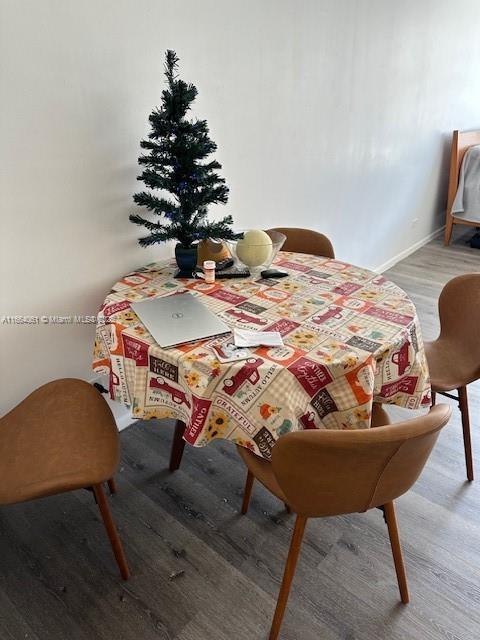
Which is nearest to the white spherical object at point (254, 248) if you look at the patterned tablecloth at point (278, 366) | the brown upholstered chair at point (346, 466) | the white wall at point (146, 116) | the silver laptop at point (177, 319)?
the patterned tablecloth at point (278, 366)

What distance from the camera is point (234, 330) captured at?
129cm

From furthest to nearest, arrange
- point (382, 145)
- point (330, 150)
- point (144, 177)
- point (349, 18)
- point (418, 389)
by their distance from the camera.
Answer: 1. point (382, 145)
2. point (330, 150)
3. point (349, 18)
4. point (144, 177)
5. point (418, 389)

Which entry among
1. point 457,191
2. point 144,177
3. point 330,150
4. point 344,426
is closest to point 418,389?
point 344,426

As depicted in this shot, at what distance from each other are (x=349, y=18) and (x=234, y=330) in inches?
84.1

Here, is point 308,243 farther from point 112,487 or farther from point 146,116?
point 112,487

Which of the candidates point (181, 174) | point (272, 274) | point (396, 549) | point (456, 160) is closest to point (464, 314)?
point (272, 274)

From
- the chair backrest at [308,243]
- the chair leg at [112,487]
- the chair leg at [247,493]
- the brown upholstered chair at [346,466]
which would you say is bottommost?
the chair leg at [112,487]

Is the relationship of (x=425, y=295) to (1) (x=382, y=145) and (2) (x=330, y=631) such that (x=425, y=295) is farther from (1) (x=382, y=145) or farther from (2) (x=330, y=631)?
(2) (x=330, y=631)

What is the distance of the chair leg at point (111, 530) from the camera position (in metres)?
1.25

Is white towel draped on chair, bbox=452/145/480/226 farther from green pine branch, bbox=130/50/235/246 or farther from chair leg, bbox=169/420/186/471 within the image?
chair leg, bbox=169/420/186/471

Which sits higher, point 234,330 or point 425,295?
point 234,330

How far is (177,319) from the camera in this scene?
4.40ft

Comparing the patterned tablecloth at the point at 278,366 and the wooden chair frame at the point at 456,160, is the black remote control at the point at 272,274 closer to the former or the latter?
the patterned tablecloth at the point at 278,366

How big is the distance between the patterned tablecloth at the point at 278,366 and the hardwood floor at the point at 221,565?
1.75 ft
